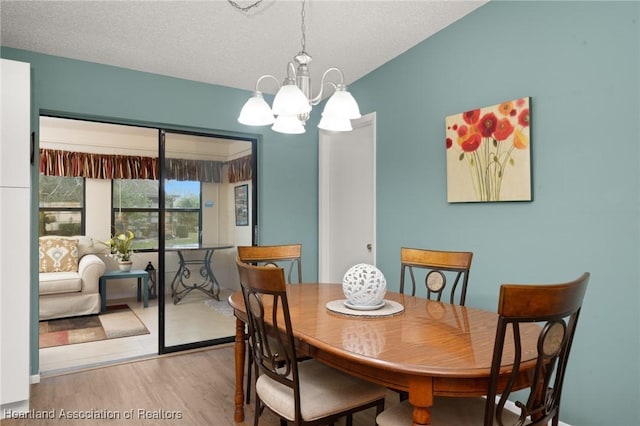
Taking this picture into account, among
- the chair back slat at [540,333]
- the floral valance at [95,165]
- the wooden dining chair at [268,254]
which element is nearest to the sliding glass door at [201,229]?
the floral valance at [95,165]

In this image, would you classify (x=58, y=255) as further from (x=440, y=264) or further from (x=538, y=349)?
(x=538, y=349)

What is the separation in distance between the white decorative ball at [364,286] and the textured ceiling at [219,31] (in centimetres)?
169

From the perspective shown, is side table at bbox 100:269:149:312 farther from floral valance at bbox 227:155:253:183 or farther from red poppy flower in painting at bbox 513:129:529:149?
red poppy flower in painting at bbox 513:129:529:149

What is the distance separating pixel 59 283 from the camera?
179 inches

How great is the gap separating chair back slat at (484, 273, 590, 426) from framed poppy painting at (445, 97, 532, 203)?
1.20 m

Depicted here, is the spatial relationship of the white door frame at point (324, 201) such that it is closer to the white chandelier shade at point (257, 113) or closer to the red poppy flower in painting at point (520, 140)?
the red poppy flower in painting at point (520, 140)

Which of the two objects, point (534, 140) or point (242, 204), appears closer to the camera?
point (534, 140)

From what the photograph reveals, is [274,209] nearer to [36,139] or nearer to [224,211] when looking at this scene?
[224,211]

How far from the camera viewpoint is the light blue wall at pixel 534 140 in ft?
6.17

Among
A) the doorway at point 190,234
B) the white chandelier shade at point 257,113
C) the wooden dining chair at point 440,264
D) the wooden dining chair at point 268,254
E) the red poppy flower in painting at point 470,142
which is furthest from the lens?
the doorway at point 190,234

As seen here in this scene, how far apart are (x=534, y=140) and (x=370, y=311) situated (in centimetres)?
139

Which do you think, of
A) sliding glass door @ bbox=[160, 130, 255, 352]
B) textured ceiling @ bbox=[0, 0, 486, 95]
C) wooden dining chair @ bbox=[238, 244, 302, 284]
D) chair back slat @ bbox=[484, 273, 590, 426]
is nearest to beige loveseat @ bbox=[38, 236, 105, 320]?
sliding glass door @ bbox=[160, 130, 255, 352]

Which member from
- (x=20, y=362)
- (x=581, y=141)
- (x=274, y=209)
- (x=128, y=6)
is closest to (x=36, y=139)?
(x=128, y=6)

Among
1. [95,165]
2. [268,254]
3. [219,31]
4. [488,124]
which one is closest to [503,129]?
[488,124]
